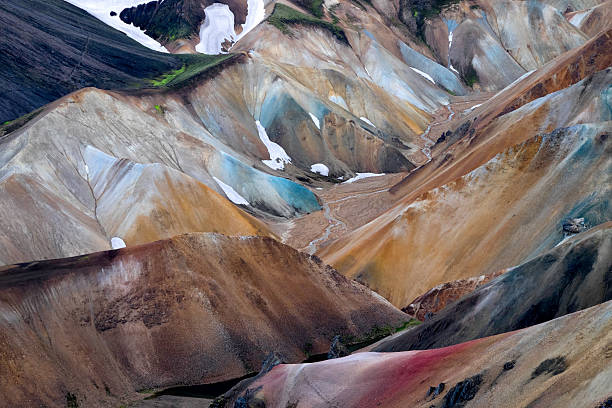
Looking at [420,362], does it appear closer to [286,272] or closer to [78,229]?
[286,272]

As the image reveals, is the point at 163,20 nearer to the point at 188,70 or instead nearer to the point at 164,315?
the point at 188,70

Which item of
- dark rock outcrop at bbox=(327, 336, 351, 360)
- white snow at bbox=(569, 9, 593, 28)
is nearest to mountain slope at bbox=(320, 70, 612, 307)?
dark rock outcrop at bbox=(327, 336, 351, 360)

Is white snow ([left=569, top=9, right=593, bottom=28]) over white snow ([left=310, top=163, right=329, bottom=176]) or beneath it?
over

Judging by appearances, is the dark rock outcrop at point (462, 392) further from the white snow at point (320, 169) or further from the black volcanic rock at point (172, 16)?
the black volcanic rock at point (172, 16)

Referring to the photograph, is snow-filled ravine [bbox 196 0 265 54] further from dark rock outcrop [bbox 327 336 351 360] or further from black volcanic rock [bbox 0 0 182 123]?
dark rock outcrop [bbox 327 336 351 360]

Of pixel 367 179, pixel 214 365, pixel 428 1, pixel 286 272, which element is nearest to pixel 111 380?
pixel 214 365

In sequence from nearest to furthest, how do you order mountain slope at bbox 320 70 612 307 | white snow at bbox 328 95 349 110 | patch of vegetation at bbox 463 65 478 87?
mountain slope at bbox 320 70 612 307
white snow at bbox 328 95 349 110
patch of vegetation at bbox 463 65 478 87

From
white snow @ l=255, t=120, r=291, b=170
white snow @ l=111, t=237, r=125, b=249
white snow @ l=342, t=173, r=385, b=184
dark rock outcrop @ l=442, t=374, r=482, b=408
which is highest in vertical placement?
white snow @ l=255, t=120, r=291, b=170
